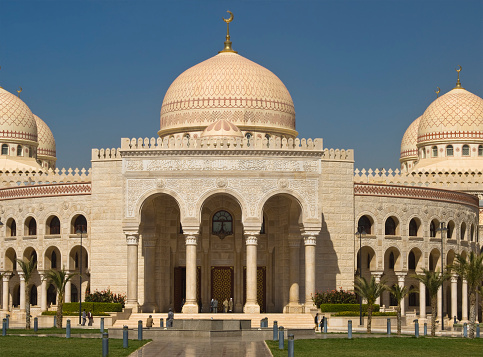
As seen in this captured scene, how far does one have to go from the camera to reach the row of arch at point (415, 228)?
5622 cm

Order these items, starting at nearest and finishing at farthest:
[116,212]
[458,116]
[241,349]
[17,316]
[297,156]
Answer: [241,349] < [297,156] < [116,212] < [17,316] < [458,116]

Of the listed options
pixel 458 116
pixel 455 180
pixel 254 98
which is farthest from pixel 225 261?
pixel 458 116

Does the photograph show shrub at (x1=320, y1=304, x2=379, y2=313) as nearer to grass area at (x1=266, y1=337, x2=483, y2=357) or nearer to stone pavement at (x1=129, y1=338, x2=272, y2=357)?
grass area at (x1=266, y1=337, x2=483, y2=357)

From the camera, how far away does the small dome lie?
5380cm

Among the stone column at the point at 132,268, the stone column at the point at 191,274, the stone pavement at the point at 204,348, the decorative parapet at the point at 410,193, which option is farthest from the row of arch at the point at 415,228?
the stone pavement at the point at 204,348

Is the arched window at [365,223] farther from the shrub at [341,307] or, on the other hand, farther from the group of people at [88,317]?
the group of people at [88,317]

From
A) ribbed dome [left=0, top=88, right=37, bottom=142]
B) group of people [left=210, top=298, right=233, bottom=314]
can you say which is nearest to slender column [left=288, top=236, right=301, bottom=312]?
group of people [left=210, top=298, right=233, bottom=314]

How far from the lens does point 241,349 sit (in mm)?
32031

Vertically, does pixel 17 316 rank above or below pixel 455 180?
below

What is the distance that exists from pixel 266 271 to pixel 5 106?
28367mm

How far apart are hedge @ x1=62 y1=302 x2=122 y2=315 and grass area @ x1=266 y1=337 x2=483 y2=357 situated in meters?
14.9

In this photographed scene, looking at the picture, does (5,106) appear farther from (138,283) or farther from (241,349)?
(241,349)

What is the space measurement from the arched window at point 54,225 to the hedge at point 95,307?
28.7 feet

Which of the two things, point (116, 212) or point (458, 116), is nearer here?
point (116, 212)
